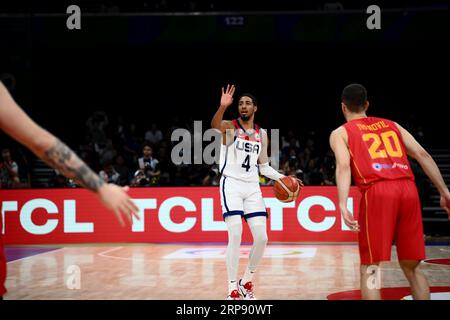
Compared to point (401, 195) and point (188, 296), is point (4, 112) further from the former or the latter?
point (188, 296)

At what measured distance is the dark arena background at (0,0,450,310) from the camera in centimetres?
999

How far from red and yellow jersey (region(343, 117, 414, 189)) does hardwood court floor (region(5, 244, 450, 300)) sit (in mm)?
2490

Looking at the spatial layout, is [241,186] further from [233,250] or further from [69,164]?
[69,164]

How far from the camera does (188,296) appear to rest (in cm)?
711

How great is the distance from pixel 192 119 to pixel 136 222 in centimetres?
913

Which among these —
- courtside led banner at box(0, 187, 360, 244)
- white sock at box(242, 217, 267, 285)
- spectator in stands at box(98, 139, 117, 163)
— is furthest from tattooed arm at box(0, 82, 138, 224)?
spectator in stands at box(98, 139, 117, 163)

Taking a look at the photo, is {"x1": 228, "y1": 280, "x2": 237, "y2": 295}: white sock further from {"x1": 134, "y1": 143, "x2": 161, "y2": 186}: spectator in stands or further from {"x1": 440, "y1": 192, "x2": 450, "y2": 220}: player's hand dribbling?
{"x1": 134, "y1": 143, "x2": 161, "y2": 186}: spectator in stands

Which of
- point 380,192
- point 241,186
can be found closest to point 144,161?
point 241,186

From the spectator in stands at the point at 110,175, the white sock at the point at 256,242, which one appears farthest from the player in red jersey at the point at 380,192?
the spectator in stands at the point at 110,175

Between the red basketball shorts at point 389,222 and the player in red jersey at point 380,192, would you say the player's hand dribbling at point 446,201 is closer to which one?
the player in red jersey at point 380,192

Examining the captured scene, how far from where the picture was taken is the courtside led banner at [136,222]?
1307 centimetres

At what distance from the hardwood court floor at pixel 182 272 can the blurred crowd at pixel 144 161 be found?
2.14m

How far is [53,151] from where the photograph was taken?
3.03 m
